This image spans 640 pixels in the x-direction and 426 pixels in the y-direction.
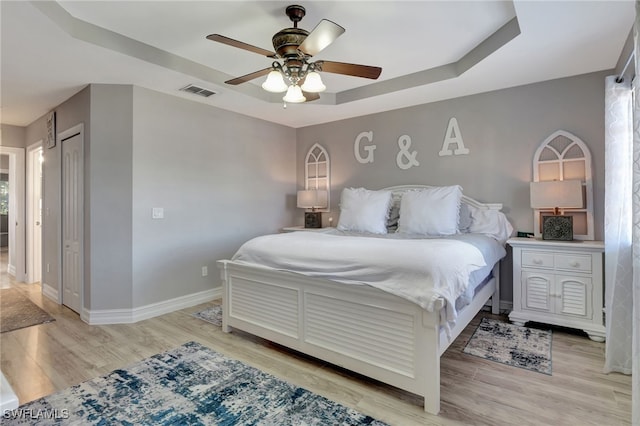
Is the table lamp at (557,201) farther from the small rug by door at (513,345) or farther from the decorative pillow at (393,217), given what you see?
the decorative pillow at (393,217)

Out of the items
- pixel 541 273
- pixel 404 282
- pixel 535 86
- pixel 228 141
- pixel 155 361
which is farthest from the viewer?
pixel 228 141

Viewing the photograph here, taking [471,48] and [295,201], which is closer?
[471,48]

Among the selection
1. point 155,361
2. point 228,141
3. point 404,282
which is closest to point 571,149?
point 404,282

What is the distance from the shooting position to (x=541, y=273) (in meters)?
3.02

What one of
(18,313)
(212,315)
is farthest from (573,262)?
(18,313)

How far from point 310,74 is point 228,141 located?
2318mm

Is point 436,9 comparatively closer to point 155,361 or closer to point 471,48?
point 471,48

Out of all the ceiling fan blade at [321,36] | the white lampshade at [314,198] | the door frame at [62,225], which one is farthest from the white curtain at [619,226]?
the door frame at [62,225]

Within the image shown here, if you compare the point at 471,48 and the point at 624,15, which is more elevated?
the point at 471,48

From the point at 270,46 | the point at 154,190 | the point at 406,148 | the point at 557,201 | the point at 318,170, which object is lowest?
the point at 557,201

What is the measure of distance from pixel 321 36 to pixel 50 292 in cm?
466

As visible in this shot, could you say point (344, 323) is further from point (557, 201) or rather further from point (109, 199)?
point (109, 199)

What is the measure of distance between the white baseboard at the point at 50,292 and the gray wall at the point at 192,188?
1.49 meters

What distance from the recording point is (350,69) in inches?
89.8
